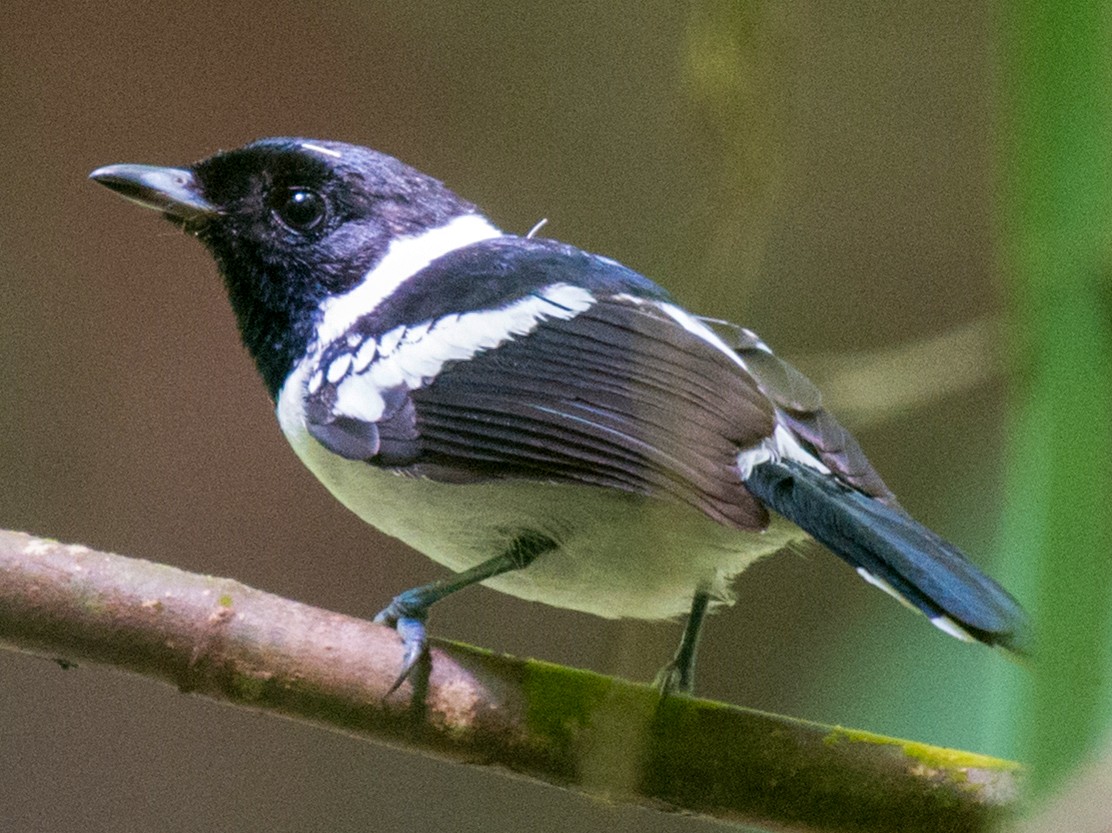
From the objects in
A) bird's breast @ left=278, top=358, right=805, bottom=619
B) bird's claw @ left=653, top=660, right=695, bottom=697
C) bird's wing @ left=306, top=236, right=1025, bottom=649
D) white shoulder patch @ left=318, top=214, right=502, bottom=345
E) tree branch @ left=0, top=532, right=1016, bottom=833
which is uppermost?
white shoulder patch @ left=318, top=214, right=502, bottom=345

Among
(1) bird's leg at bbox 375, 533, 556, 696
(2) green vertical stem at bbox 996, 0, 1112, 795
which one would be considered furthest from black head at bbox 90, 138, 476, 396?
(2) green vertical stem at bbox 996, 0, 1112, 795

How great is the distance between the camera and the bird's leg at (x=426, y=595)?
4.21 ft

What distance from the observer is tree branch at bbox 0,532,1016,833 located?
123cm

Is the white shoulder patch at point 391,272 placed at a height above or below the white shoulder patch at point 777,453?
above

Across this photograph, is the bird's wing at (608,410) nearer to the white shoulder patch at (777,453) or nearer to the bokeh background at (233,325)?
the white shoulder patch at (777,453)

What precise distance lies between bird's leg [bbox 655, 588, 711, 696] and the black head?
1.92ft

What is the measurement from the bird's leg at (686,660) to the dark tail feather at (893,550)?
0.26 metres

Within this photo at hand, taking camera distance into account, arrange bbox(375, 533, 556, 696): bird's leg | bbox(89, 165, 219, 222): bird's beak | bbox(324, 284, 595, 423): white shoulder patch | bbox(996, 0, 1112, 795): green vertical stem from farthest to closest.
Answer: bbox(89, 165, 219, 222): bird's beak
bbox(324, 284, 595, 423): white shoulder patch
bbox(375, 533, 556, 696): bird's leg
bbox(996, 0, 1112, 795): green vertical stem

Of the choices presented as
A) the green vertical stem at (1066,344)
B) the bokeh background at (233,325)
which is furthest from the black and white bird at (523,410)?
the green vertical stem at (1066,344)

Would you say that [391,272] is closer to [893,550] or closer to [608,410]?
[608,410]

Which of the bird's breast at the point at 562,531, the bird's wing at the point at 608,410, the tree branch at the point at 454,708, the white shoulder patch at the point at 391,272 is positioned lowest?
the tree branch at the point at 454,708

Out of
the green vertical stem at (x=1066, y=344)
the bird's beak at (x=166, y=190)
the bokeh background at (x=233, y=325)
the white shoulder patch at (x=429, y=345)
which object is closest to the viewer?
the green vertical stem at (x=1066, y=344)

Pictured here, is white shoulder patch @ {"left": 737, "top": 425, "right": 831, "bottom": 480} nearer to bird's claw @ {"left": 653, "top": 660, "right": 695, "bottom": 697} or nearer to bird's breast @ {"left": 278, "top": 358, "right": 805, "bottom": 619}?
bird's breast @ {"left": 278, "top": 358, "right": 805, "bottom": 619}

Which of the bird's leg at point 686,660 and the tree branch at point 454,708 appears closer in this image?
the tree branch at point 454,708
